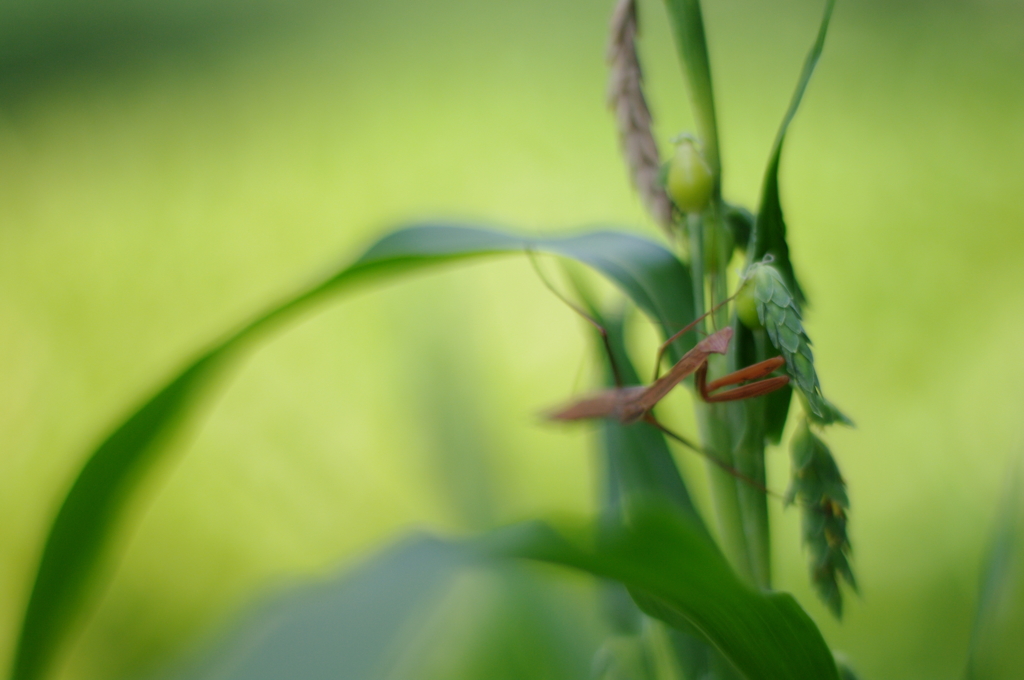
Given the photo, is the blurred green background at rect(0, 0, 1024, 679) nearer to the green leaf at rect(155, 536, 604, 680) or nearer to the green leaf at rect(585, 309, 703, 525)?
the green leaf at rect(585, 309, 703, 525)

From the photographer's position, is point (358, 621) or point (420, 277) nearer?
Result: point (358, 621)

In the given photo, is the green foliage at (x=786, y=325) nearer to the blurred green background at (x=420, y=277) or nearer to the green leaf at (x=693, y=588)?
the green leaf at (x=693, y=588)

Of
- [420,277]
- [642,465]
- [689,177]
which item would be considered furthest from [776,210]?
[420,277]

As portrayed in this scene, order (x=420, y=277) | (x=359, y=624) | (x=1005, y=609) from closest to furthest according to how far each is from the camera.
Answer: (x=359, y=624)
(x=1005, y=609)
(x=420, y=277)

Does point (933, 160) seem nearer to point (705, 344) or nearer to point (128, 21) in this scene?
point (705, 344)

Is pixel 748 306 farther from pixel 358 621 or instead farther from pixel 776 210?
pixel 358 621

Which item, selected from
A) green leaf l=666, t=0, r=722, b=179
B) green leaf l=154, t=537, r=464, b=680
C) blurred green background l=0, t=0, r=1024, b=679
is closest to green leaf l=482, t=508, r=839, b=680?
green leaf l=154, t=537, r=464, b=680

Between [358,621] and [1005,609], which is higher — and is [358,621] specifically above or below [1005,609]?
above
